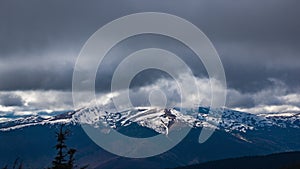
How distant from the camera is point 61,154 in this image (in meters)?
38.3

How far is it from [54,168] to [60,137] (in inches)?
Answer: 109

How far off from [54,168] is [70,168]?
1.38 meters

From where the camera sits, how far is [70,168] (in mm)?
37906

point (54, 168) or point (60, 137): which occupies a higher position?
point (60, 137)

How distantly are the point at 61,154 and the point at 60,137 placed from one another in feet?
4.95

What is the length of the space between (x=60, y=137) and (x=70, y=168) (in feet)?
9.53

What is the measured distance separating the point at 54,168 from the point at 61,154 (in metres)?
1.42

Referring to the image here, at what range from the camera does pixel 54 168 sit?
123 feet

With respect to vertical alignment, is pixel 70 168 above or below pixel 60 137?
below

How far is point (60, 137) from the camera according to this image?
38.5 metres
